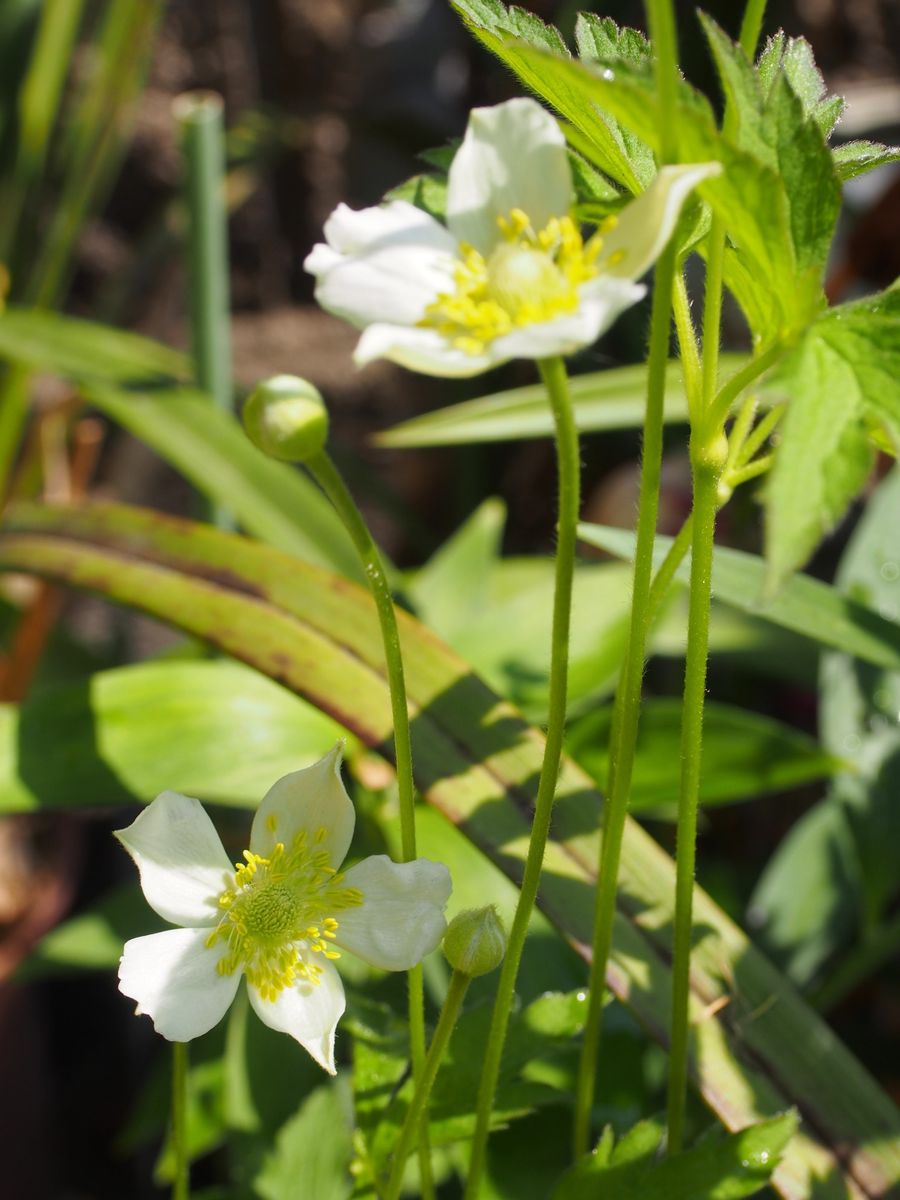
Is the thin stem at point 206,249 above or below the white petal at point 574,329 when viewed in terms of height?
above

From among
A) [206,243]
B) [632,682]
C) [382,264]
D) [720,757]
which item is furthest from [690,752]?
[206,243]

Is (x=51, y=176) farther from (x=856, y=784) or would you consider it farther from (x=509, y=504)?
(x=856, y=784)

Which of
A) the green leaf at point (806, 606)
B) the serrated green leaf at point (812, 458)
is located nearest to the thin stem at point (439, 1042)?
the serrated green leaf at point (812, 458)

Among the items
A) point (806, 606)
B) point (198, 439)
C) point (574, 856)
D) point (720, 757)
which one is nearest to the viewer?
point (574, 856)

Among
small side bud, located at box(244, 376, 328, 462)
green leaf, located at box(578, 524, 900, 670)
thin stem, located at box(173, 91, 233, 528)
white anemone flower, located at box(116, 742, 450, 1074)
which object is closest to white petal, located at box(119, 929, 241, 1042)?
white anemone flower, located at box(116, 742, 450, 1074)

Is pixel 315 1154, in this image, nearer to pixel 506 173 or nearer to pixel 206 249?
pixel 506 173

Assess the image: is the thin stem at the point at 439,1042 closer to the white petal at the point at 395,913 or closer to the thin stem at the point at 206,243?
the white petal at the point at 395,913

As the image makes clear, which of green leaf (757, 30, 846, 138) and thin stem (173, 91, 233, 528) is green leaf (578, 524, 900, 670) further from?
thin stem (173, 91, 233, 528)
